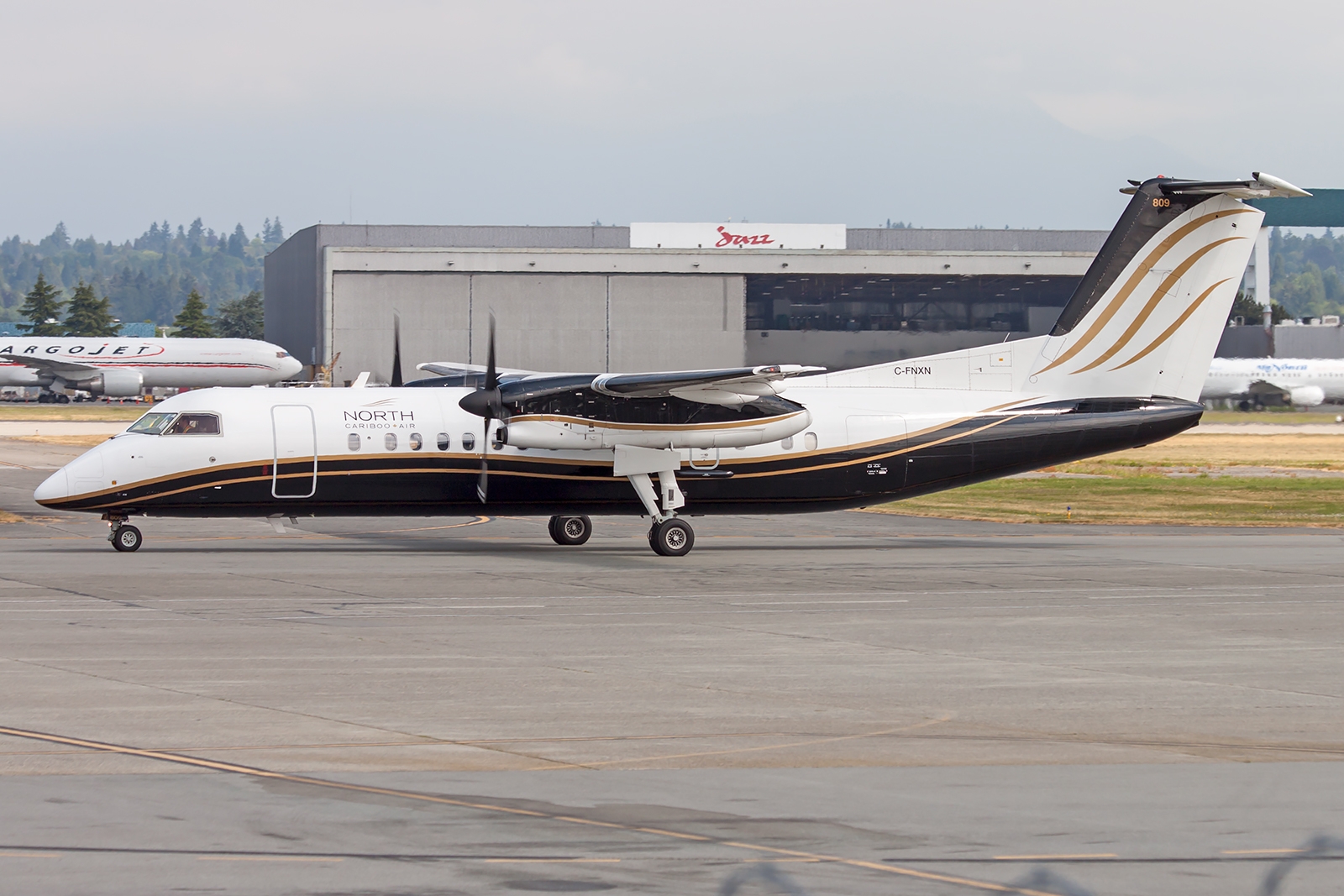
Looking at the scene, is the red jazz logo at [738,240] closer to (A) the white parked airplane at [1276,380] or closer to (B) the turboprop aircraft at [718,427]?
(A) the white parked airplane at [1276,380]

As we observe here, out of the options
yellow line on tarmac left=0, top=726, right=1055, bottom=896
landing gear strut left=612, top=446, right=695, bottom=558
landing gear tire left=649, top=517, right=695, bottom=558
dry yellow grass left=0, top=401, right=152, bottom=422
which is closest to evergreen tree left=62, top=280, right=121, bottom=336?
dry yellow grass left=0, top=401, right=152, bottom=422

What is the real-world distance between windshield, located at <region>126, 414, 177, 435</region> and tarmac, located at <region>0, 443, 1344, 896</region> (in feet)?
9.75

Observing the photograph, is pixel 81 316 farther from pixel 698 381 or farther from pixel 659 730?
pixel 659 730

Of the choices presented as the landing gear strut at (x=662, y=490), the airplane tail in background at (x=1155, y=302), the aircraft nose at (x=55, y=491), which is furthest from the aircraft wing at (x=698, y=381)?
the aircraft nose at (x=55, y=491)

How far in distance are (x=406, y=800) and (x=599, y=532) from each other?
70.1ft

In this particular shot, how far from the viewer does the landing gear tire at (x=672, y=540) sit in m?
24.2

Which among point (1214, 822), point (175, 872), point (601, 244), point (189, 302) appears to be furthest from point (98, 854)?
point (189, 302)

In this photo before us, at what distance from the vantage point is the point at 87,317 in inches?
5994

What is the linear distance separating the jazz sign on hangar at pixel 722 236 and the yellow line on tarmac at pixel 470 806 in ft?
269

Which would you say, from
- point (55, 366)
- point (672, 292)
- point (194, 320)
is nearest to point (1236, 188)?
point (672, 292)

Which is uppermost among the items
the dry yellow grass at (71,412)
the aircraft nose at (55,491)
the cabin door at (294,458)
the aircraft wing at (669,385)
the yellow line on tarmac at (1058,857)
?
the aircraft wing at (669,385)

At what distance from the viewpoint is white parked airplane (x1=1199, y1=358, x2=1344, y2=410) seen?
89625mm

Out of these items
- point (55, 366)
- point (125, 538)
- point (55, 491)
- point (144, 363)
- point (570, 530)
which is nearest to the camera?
point (55, 491)

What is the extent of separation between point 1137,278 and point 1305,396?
7295 centimetres
